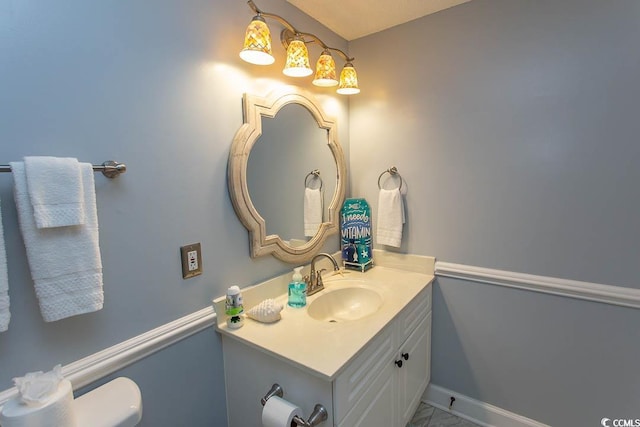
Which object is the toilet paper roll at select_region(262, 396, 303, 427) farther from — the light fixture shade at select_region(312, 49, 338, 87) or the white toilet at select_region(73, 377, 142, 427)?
the light fixture shade at select_region(312, 49, 338, 87)

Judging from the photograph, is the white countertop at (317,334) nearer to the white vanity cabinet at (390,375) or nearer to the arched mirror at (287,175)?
the white vanity cabinet at (390,375)

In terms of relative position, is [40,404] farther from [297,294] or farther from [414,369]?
[414,369]

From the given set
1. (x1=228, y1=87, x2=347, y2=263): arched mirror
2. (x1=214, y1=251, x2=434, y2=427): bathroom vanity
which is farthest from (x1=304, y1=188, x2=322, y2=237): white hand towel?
(x1=214, y1=251, x2=434, y2=427): bathroom vanity

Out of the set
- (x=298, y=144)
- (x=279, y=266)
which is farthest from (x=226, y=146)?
(x=279, y=266)

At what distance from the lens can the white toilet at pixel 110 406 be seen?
81cm

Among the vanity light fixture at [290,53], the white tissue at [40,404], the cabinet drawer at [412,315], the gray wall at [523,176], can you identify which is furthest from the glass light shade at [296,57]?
the white tissue at [40,404]

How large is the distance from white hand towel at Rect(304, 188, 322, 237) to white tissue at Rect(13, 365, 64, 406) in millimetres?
1136

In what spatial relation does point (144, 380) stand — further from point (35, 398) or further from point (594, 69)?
point (594, 69)

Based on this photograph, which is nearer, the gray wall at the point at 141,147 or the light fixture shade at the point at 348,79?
the gray wall at the point at 141,147

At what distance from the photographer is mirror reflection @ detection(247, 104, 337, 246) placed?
1405 millimetres

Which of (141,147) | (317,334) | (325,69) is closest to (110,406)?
(317,334)

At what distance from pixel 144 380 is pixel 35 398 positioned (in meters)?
0.38

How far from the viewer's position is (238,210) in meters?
1.29

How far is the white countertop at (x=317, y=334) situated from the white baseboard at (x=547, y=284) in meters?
0.29
